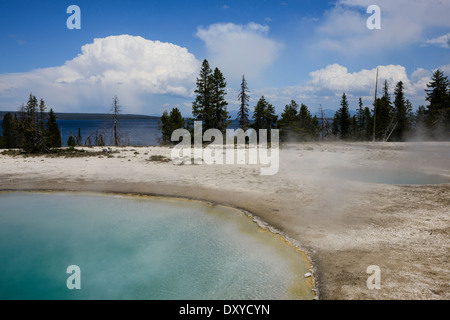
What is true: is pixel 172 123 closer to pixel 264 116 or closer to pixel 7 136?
pixel 264 116

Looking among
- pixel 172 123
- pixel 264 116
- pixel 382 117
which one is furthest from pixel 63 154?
Answer: pixel 382 117

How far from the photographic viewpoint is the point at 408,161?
79.3ft

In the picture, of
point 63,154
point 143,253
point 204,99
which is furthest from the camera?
point 204,99

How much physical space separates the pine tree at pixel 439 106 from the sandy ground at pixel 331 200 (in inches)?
1062

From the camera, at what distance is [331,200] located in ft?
42.0

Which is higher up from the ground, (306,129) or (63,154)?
(306,129)

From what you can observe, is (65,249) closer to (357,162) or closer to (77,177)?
(77,177)

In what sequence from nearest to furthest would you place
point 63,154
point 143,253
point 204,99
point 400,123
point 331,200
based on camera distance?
point 143,253
point 331,200
point 63,154
point 204,99
point 400,123

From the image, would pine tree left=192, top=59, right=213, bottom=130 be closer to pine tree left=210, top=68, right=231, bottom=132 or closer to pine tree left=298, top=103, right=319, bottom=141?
pine tree left=210, top=68, right=231, bottom=132

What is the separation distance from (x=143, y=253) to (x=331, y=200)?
28.2ft

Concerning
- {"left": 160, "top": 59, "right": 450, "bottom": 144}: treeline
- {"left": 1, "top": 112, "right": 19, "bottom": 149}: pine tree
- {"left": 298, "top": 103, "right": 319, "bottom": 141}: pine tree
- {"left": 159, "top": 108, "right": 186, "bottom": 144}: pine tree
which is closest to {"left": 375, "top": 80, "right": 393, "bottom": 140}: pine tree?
{"left": 160, "top": 59, "right": 450, "bottom": 144}: treeline

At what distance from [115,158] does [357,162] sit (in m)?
21.1
